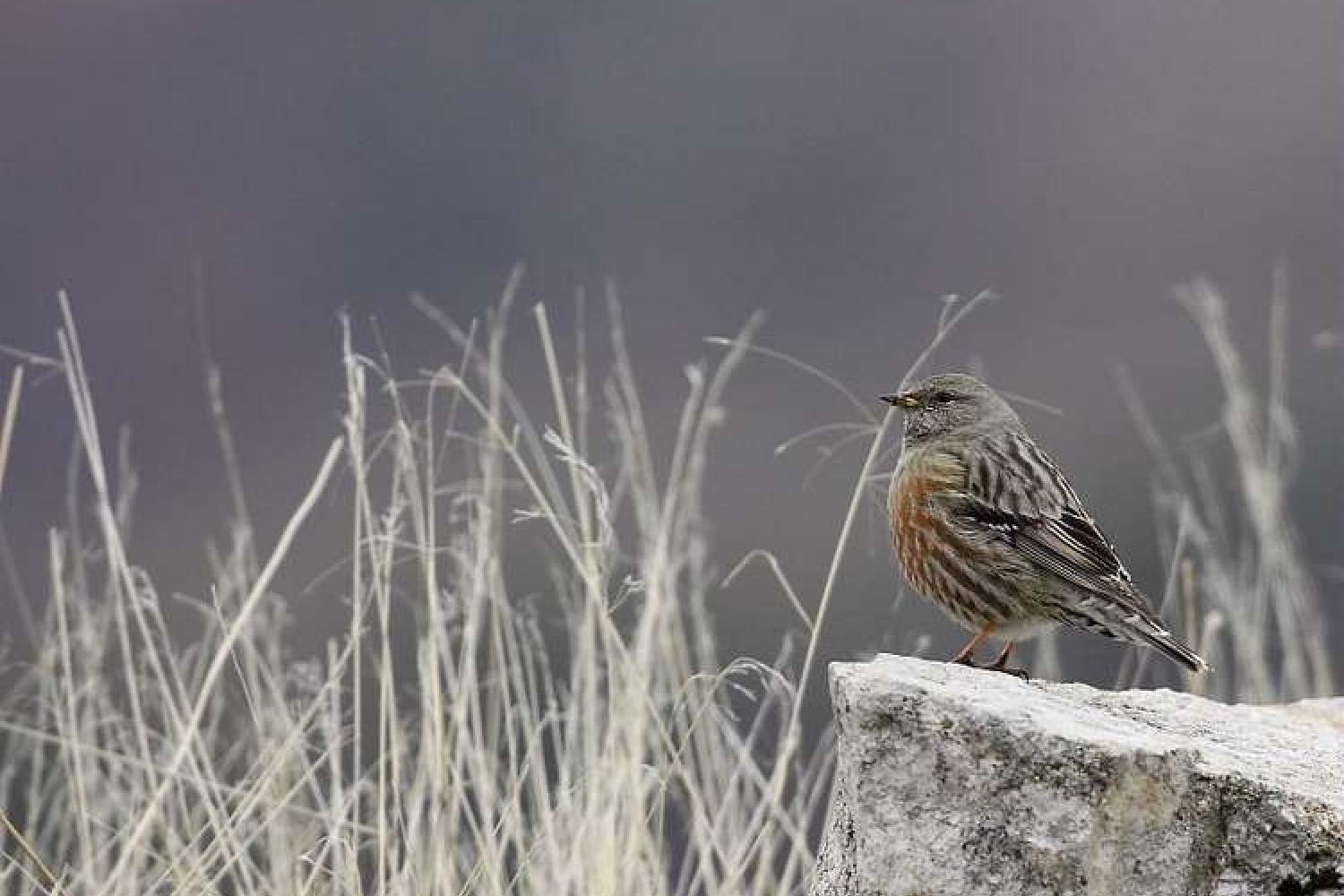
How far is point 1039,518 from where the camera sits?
4789 mm

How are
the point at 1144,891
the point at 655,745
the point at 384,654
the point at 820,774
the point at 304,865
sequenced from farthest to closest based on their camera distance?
the point at 820,774, the point at 304,865, the point at 655,745, the point at 384,654, the point at 1144,891

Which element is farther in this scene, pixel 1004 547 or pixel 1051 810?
pixel 1004 547

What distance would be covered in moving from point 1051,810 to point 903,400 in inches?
96.9

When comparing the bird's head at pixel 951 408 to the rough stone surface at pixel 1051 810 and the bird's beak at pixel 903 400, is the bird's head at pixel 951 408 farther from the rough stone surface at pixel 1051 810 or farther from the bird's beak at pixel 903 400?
the rough stone surface at pixel 1051 810

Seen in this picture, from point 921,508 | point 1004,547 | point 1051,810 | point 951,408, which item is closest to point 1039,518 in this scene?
point 1004,547

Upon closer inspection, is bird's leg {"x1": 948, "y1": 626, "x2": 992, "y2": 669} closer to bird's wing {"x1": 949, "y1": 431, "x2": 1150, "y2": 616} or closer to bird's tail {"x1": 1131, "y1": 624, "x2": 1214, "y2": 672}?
bird's wing {"x1": 949, "y1": 431, "x2": 1150, "y2": 616}

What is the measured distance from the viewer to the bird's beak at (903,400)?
16.7 feet

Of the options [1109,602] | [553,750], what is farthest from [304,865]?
[1109,602]

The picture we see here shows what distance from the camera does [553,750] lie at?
4.52m

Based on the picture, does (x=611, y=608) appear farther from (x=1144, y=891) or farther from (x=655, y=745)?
(x=1144, y=891)

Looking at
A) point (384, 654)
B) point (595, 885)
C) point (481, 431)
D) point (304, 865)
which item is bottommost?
point (304, 865)

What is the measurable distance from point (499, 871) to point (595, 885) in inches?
6.8

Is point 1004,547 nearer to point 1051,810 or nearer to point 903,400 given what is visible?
point 903,400

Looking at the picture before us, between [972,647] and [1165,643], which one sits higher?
[1165,643]
